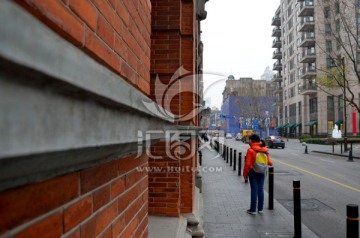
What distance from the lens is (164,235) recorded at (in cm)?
403

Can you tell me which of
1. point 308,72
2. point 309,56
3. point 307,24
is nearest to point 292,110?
point 308,72

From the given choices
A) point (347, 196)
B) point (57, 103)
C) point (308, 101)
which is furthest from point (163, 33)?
point (308, 101)

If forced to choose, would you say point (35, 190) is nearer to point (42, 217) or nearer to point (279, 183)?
point (42, 217)

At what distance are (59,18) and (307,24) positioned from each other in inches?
2374

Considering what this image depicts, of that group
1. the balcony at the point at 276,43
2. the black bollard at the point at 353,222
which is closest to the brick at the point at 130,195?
the black bollard at the point at 353,222

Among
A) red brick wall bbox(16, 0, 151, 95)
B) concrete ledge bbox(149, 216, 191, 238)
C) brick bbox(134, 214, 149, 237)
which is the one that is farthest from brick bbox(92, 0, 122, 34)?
concrete ledge bbox(149, 216, 191, 238)

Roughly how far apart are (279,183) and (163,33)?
8624mm

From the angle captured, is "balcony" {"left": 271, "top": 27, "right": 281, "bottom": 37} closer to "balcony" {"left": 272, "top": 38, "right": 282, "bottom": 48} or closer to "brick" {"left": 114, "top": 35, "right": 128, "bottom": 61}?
"balcony" {"left": 272, "top": 38, "right": 282, "bottom": 48}

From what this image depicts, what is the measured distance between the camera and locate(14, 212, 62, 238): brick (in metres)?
0.74

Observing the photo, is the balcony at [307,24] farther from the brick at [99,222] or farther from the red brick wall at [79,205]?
the brick at [99,222]

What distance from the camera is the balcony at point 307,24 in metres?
54.4

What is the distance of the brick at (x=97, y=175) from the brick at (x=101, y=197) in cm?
3

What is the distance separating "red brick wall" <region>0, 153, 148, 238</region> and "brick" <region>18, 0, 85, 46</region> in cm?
40

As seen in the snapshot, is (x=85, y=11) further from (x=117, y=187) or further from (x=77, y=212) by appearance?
(x=117, y=187)
